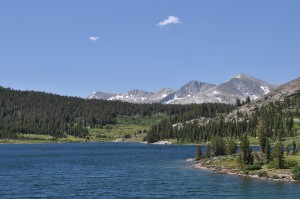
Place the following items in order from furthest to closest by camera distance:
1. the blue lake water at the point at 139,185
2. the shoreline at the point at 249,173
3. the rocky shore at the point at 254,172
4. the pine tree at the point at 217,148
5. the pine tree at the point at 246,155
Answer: the pine tree at the point at 217,148 → the pine tree at the point at 246,155 → the rocky shore at the point at 254,172 → the shoreline at the point at 249,173 → the blue lake water at the point at 139,185

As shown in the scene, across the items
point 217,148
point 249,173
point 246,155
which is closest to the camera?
point 249,173

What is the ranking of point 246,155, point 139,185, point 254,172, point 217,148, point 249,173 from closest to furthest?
point 139,185 < point 254,172 < point 249,173 < point 246,155 < point 217,148

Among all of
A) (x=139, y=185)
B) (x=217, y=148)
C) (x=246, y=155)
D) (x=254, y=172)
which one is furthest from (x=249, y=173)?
(x=217, y=148)

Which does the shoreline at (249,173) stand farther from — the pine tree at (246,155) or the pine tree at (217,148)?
the pine tree at (217,148)

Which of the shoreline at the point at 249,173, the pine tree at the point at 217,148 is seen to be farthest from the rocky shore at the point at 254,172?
the pine tree at the point at 217,148

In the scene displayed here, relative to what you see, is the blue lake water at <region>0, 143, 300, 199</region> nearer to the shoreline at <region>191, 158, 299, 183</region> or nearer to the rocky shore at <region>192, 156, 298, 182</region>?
the shoreline at <region>191, 158, 299, 183</region>

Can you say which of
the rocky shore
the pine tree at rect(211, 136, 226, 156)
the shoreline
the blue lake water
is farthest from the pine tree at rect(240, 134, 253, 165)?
the pine tree at rect(211, 136, 226, 156)

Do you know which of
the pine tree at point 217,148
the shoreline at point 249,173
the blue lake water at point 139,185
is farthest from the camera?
the pine tree at point 217,148

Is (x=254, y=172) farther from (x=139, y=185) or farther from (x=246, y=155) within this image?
(x=139, y=185)

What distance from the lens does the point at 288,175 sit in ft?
352

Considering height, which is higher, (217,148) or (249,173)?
(217,148)

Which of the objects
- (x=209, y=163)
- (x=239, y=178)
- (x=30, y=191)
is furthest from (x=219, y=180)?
Answer: (x=30, y=191)

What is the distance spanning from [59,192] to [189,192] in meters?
27.1

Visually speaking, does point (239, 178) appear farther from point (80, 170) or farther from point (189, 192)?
point (80, 170)
